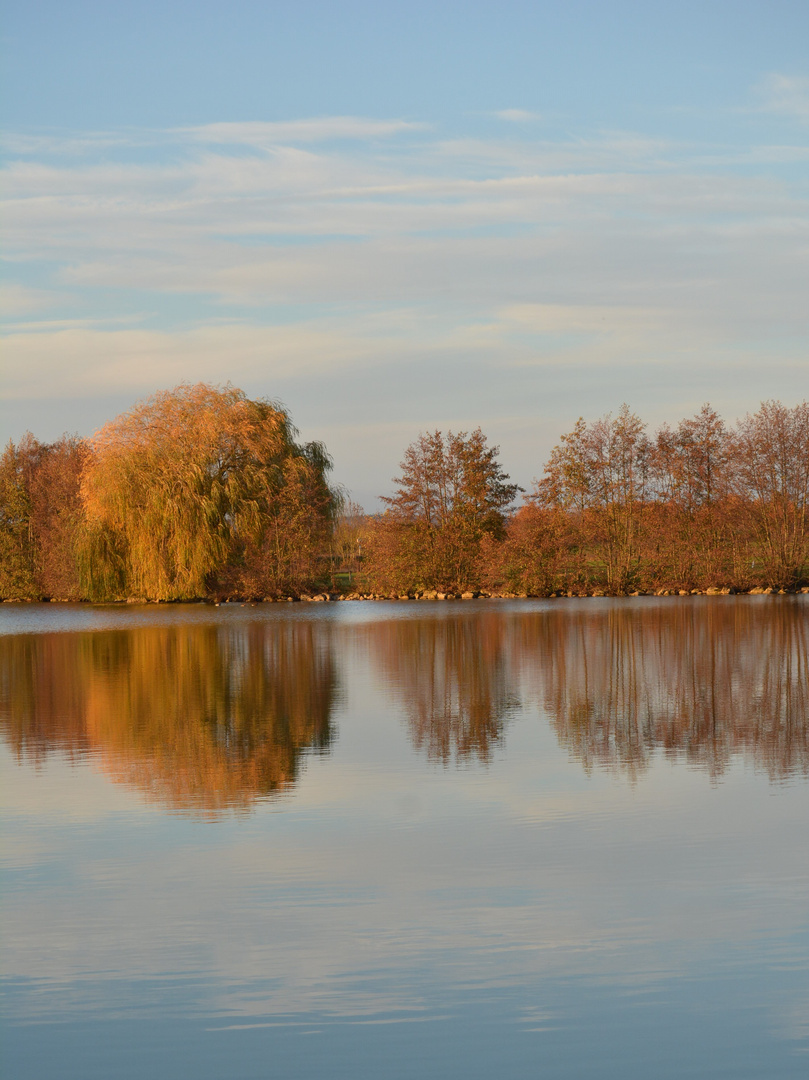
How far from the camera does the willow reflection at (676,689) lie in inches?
371

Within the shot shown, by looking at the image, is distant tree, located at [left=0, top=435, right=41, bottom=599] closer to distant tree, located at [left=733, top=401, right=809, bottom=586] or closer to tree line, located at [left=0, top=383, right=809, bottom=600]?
tree line, located at [left=0, top=383, right=809, bottom=600]

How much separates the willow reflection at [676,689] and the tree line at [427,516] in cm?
1589

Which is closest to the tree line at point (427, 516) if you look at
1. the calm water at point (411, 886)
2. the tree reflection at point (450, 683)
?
the tree reflection at point (450, 683)

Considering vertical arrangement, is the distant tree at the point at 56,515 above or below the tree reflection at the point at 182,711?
above

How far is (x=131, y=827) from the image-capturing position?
697 cm

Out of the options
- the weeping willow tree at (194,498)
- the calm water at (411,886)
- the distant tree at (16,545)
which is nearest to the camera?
the calm water at (411,886)

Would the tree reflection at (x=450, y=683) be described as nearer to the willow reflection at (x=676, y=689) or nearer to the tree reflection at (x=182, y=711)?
the willow reflection at (x=676, y=689)

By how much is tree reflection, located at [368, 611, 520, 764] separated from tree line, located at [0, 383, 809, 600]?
45.9 ft

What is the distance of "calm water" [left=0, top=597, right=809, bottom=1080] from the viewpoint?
3.95 meters

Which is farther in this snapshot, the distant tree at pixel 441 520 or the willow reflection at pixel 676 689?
the distant tree at pixel 441 520

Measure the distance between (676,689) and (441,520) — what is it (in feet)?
108

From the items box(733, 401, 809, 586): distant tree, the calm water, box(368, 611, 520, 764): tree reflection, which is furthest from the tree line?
the calm water

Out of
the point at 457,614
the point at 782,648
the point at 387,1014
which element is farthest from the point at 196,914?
the point at 457,614

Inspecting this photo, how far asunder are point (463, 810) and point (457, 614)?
85.6ft
